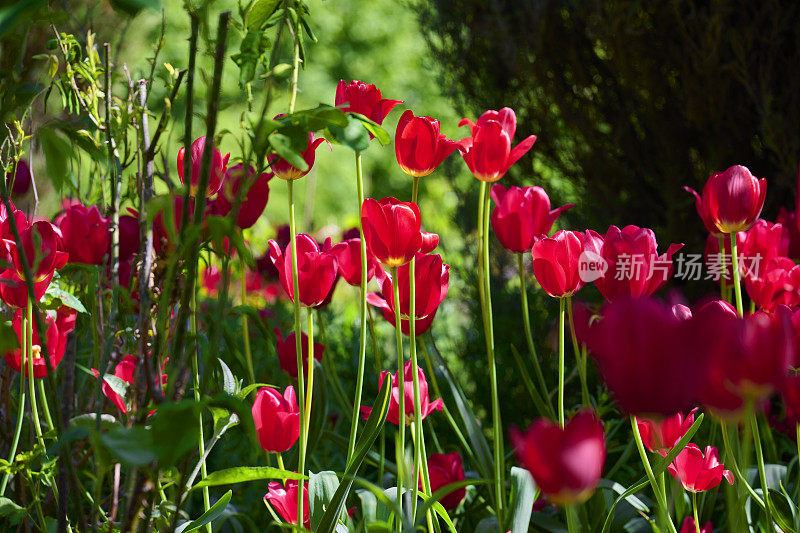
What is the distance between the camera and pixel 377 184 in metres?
9.31

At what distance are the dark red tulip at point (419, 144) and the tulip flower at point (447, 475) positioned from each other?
404mm

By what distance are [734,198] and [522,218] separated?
0.84 ft

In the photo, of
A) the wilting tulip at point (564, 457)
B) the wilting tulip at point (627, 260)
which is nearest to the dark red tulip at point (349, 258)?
the wilting tulip at point (627, 260)

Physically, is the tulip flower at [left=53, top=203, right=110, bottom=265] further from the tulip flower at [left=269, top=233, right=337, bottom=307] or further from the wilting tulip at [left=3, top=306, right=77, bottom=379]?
the tulip flower at [left=269, top=233, right=337, bottom=307]

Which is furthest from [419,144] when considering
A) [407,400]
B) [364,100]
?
[407,400]

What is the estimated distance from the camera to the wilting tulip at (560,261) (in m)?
0.81

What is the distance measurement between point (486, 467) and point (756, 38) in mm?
1373

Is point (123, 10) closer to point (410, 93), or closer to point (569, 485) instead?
point (569, 485)

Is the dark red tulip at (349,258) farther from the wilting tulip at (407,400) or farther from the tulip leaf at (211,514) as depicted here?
the tulip leaf at (211,514)

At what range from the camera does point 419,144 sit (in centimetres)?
91

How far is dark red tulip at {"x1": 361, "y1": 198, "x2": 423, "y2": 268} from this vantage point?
0.77 metres

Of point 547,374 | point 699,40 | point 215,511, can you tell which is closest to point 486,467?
point 215,511

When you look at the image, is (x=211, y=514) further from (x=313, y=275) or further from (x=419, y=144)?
(x=419, y=144)

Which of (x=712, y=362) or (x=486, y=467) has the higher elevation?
(x=712, y=362)
